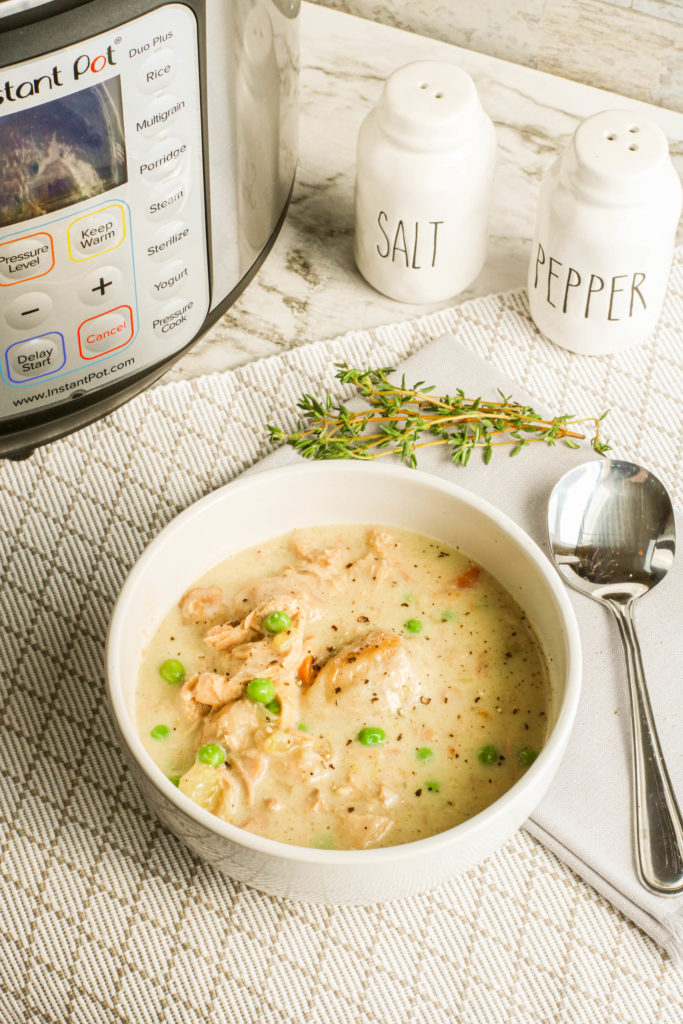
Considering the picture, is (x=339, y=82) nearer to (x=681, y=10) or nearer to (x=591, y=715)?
(x=681, y=10)

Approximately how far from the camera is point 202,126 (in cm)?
80

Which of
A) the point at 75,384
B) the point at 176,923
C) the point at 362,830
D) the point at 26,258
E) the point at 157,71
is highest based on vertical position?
the point at 157,71

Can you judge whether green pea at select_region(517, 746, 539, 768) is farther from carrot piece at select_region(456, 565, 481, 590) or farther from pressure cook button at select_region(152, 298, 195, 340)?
pressure cook button at select_region(152, 298, 195, 340)

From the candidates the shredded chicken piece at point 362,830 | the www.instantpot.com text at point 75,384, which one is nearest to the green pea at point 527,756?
the shredded chicken piece at point 362,830

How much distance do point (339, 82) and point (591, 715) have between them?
0.83 m

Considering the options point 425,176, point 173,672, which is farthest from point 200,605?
point 425,176

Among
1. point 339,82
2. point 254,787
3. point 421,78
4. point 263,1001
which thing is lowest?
point 263,1001

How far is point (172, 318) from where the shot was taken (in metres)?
0.89

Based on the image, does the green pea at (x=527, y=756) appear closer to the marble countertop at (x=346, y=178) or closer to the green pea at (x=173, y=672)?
the green pea at (x=173, y=672)

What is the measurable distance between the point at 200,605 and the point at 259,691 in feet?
0.36

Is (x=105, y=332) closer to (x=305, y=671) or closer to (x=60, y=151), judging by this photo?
(x=60, y=151)

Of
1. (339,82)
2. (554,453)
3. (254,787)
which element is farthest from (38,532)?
(339,82)

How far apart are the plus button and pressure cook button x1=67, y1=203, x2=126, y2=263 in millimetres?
25

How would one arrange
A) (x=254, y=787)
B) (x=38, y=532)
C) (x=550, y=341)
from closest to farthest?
(x=254, y=787) → (x=38, y=532) → (x=550, y=341)
